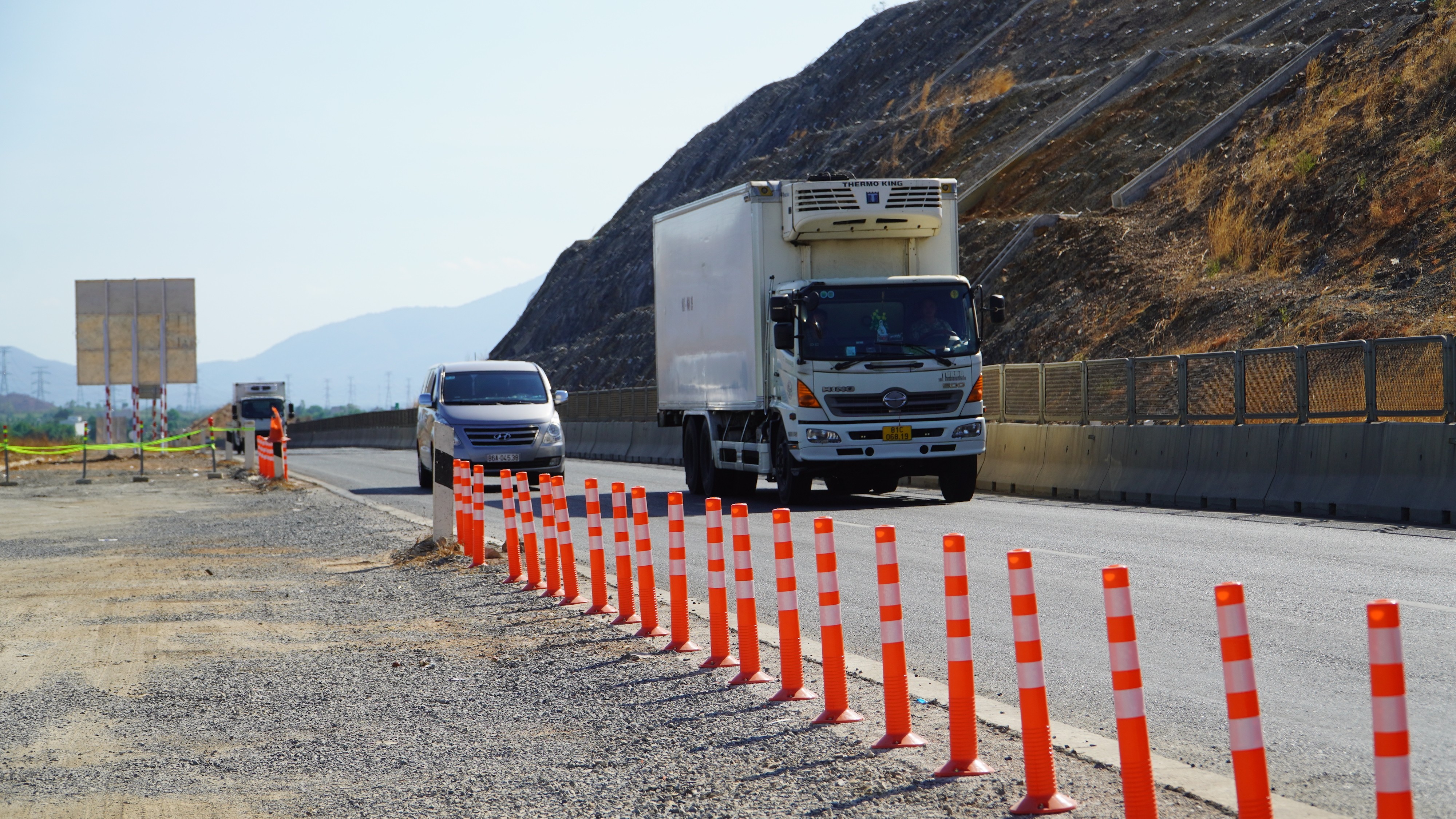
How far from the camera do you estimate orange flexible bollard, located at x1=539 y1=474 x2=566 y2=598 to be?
11.2 m

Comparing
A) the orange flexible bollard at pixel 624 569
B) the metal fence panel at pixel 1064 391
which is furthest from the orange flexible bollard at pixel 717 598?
the metal fence panel at pixel 1064 391

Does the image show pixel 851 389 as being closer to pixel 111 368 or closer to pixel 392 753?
pixel 392 753

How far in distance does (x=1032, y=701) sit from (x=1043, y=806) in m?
0.36

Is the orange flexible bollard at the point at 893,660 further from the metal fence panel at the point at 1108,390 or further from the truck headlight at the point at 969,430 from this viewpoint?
the metal fence panel at the point at 1108,390

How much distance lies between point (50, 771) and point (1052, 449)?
17.2m

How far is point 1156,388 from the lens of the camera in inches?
801

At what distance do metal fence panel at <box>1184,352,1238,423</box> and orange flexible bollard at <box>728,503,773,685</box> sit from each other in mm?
12573

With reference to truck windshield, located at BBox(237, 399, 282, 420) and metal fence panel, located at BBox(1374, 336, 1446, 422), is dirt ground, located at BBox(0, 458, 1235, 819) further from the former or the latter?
truck windshield, located at BBox(237, 399, 282, 420)

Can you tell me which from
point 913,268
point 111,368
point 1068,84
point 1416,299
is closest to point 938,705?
point 913,268

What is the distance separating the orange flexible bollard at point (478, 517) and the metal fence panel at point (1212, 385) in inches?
383

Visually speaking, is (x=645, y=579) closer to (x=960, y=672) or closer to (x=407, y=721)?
(x=407, y=721)

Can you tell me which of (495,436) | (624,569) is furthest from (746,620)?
(495,436)

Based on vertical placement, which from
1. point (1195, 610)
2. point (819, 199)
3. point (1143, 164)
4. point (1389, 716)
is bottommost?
point (1195, 610)

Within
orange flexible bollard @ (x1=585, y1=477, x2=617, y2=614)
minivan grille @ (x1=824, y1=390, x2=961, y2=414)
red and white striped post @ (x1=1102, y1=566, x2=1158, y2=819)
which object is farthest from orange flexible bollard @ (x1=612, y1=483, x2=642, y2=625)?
minivan grille @ (x1=824, y1=390, x2=961, y2=414)
